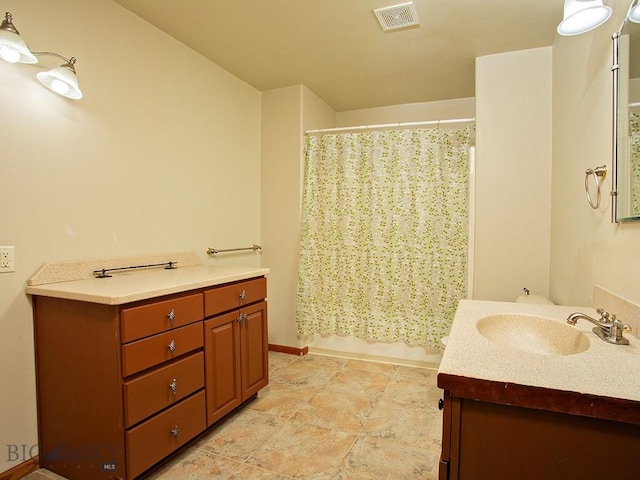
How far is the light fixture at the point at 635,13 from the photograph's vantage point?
→ 1.17 m

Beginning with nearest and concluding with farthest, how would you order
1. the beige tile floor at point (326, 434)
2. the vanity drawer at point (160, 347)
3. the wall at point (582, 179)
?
the wall at point (582, 179) < the vanity drawer at point (160, 347) < the beige tile floor at point (326, 434)

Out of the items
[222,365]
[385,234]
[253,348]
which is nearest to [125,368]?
[222,365]

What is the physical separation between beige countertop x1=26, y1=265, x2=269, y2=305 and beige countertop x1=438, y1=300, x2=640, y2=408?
1.19 meters

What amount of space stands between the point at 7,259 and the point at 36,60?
2.82ft

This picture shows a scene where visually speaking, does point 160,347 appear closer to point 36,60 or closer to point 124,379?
point 124,379

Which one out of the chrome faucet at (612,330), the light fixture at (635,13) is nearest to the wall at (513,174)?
the light fixture at (635,13)

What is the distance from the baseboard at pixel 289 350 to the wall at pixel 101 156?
97 cm

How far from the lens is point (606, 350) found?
0.95 meters

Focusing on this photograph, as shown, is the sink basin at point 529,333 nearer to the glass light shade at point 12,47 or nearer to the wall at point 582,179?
the wall at point 582,179

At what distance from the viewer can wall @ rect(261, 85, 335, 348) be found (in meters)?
3.18

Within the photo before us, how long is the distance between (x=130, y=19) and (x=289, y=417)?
2547mm

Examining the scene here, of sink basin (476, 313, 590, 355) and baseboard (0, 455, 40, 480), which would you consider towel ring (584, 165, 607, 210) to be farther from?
baseboard (0, 455, 40, 480)

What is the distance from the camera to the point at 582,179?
68.1 inches

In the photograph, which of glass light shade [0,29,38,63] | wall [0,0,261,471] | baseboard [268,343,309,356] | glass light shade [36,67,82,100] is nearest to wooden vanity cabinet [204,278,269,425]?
wall [0,0,261,471]
